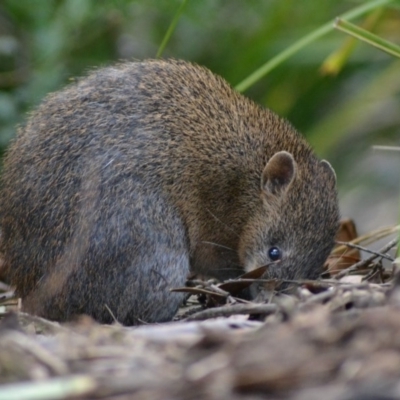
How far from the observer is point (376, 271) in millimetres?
5688

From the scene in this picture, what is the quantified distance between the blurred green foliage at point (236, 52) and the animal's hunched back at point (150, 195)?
2.46 meters

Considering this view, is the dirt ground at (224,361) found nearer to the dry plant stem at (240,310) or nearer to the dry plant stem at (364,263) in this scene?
the dry plant stem at (240,310)

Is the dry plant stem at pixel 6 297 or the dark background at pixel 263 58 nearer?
the dry plant stem at pixel 6 297

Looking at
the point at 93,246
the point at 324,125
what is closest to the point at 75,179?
the point at 93,246

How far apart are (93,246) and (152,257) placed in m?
0.42

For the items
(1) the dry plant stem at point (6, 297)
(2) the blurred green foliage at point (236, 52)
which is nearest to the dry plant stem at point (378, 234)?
(1) the dry plant stem at point (6, 297)

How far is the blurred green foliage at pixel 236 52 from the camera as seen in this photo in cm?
894

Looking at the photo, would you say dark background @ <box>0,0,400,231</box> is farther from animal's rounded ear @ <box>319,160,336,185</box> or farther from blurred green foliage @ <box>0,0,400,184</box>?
animal's rounded ear @ <box>319,160,336,185</box>

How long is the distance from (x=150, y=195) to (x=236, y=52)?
5599mm

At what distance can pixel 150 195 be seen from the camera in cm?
588

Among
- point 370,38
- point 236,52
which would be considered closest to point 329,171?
point 370,38

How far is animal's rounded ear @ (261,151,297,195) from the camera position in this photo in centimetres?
653

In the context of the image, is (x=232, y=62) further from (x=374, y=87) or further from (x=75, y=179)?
(x=75, y=179)

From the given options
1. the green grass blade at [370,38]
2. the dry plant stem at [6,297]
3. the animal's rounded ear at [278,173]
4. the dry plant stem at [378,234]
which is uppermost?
the green grass blade at [370,38]
